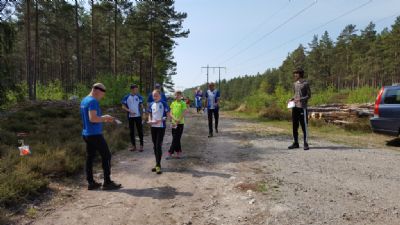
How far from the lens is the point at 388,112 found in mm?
10961

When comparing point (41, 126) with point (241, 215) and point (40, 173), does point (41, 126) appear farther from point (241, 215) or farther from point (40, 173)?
point (241, 215)

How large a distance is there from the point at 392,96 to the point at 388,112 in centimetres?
53

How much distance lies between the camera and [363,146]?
35.9ft

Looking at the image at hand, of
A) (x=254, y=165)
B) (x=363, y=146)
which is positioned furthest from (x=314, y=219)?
(x=363, y=146)

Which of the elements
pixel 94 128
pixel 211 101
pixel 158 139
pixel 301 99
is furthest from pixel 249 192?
pixel 211 101

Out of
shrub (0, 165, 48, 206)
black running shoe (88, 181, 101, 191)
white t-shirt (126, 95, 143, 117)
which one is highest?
white t-shirt (126, 95, 143, 117)

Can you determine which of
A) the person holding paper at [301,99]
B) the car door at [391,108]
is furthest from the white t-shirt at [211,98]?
the car door at [391,108]

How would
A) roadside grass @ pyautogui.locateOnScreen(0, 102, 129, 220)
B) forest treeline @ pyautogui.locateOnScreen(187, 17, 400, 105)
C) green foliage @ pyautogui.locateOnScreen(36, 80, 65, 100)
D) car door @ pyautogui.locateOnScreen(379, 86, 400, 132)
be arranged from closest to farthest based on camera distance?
roadside grass @ pyautogui.locateOnScreen(0, 102, 129, 220), car door @ pyautogui.locateOnScreen(379, 86, 400, 132), green foliage @ pyautogui.locateOnScreen(36, 80, 65, 100), forest treeline @ pyautogui.locateOnScreen(187, 17, 400, 105)

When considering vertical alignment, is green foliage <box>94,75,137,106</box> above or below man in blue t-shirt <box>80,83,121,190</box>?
above

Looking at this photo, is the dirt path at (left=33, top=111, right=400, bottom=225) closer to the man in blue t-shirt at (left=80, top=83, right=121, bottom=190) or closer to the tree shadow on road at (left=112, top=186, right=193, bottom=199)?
the tree shadow on road at (left=112, top=186, right=193, bottom=199)

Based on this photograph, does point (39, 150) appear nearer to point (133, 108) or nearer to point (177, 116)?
point (133, 108)

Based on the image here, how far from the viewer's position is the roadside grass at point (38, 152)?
5.70 m

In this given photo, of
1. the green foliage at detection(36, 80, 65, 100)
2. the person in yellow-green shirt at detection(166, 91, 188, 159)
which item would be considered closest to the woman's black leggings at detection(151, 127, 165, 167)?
the person in yellow-green shirt at detection(166, 91, 188, 159)

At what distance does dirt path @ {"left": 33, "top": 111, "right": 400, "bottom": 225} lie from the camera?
16.3 ft
